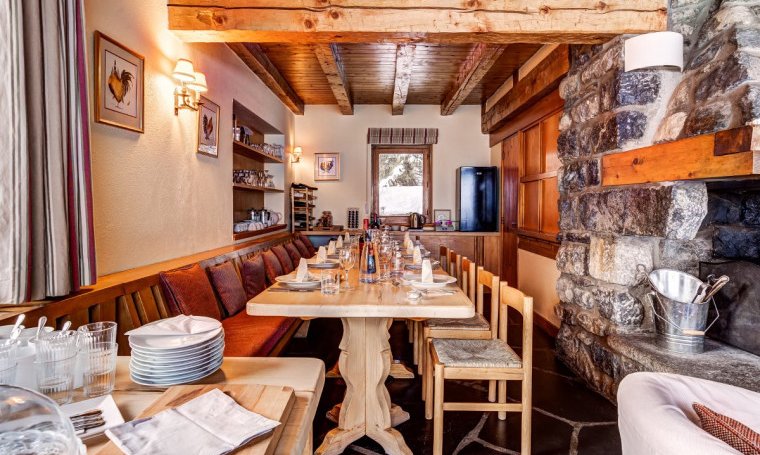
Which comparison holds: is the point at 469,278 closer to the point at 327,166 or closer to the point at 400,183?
the point at 400,183

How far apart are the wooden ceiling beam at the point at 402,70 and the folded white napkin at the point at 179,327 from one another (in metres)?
3.51

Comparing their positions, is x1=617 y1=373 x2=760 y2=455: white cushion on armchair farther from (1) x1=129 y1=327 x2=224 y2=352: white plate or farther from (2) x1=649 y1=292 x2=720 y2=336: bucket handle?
(2) x1=649 y1=292 x2=720 y2=336: bucket handle

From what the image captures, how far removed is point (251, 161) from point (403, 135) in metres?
2.40

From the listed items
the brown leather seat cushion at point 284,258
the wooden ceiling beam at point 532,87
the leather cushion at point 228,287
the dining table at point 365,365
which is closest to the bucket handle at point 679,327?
the dining table at point 365,365

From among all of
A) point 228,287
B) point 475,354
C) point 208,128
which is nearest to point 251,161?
point 208,128

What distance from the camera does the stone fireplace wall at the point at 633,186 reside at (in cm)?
200

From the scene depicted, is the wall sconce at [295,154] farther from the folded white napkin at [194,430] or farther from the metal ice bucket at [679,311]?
the folded white napkin at [194,430]

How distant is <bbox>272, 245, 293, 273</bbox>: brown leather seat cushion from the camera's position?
396cm

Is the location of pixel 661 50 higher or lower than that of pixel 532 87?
lower

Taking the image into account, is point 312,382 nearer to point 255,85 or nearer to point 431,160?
point 255,85

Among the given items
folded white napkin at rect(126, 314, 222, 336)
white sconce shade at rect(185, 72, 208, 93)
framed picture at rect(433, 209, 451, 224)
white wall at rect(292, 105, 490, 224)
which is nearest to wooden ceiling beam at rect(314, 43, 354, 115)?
white wall at rect(292, 105, 490, 224)

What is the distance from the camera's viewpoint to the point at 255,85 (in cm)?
464

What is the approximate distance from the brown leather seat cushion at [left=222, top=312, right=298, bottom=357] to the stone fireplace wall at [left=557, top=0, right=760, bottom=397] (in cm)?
212

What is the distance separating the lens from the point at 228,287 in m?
2.79
